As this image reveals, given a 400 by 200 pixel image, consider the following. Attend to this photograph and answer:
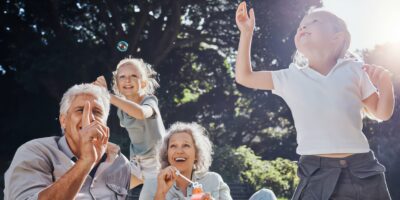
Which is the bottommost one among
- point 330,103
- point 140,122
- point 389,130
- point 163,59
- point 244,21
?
point 389,130

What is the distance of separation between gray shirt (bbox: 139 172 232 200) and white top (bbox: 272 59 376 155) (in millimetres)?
995

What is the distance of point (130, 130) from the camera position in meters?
4.09

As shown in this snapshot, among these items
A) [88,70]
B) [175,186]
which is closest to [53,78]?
[88,70]

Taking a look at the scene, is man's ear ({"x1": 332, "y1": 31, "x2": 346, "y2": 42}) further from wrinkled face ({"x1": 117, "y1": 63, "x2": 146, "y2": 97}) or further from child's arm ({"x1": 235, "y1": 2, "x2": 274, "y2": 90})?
wrinkled face ({"x1": 117, "y1": 63, "x2": 146, "y2": 97})


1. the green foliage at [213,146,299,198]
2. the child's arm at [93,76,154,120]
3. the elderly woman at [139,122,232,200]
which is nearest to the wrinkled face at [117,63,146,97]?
the child's arm at [93,76,154,120]

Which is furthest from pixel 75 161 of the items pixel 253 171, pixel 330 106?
pixel 253 171

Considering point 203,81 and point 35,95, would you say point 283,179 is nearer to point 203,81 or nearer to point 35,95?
point 203,81

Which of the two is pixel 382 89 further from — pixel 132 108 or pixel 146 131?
pixel 146 131

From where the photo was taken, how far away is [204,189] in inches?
134

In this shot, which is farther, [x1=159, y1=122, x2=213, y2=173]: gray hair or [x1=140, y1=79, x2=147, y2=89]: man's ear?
[x1=140, y1=79, x2=147, y2=89]: man's ear

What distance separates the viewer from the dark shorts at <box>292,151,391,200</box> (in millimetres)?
2342

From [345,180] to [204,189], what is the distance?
125 centimetres

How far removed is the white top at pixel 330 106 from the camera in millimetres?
2457

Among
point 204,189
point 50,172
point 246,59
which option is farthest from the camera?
point 204,189
